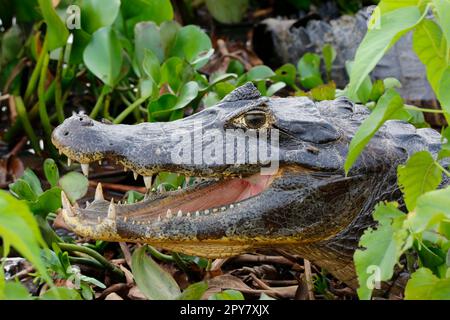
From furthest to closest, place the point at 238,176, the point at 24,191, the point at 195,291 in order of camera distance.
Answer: the point at 24,191
the point at 238,176
the point at 195,291

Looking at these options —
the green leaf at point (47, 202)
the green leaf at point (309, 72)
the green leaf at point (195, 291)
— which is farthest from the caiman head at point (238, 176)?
the green leaf at point (309, 72)

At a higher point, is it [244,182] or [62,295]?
[62,295]

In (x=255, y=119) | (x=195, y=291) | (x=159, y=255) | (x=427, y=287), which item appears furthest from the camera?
(x=159, y=255)

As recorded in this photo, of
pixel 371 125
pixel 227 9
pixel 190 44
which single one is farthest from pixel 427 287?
pixel 227 9

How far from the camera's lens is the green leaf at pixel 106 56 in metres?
5.09

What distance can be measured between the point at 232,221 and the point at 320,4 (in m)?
5.23

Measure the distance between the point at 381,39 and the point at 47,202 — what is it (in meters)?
1.71

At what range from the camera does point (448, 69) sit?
9.08 feet

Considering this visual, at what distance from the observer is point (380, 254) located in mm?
2635

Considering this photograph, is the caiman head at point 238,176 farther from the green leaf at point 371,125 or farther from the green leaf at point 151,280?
the green leaf at point 371,125

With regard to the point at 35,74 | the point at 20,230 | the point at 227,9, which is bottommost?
the point at 227,9

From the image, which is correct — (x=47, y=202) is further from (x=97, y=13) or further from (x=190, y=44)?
(x=190, y=44)

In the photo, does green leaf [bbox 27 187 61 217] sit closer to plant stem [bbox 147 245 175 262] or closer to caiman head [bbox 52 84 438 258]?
caiman head [bbox 52 84 438 258]

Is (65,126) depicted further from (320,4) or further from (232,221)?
(320,4)
